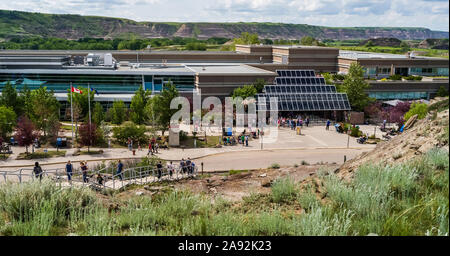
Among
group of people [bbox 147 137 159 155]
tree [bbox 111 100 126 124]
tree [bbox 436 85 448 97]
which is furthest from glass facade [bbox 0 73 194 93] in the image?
tree [bbox 436 85 448 97]

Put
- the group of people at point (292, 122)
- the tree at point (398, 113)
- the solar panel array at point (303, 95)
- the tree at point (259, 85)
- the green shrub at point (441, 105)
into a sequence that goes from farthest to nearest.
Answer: the tree at point (259, 85) → the solar panel array at point (303, 95) → the tree at point (398, 113) → the group of people at point (292, 122) → the green shrub at point (441, 105)

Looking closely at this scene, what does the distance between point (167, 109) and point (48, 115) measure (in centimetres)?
1070

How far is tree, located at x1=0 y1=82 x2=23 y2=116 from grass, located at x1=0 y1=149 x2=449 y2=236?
107ft

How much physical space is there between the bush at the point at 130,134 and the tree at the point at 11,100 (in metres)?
11.4

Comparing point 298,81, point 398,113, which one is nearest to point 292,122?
point 298,81

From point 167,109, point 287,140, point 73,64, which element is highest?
point 73,64

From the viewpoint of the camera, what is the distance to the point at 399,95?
5728 cm

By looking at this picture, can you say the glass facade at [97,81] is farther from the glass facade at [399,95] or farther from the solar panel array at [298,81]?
Answer: the glass facade at [399,95]

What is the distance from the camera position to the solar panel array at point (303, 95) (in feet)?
155

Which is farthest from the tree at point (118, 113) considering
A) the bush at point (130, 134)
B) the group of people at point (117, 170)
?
the group of people at point (117, 170)

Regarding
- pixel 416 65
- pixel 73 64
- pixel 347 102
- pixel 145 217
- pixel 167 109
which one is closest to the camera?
pixel 145 217
